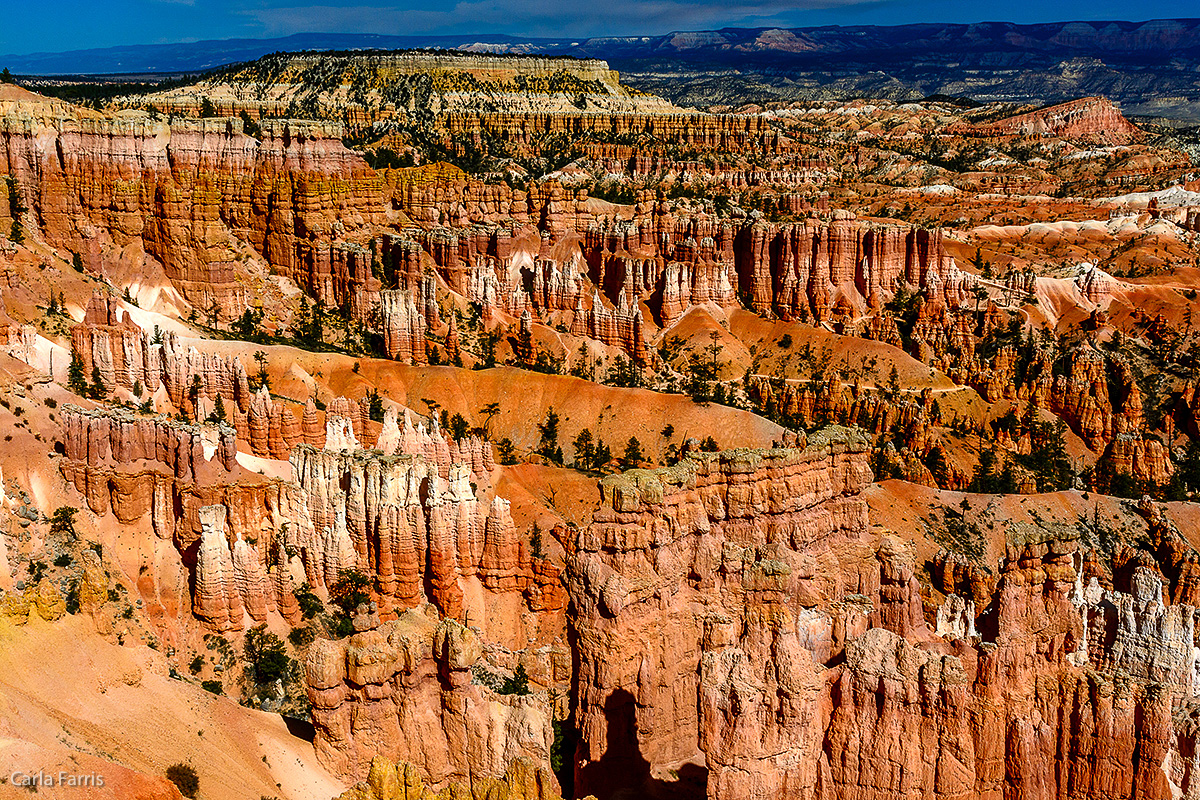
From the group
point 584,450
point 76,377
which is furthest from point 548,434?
point 76,377

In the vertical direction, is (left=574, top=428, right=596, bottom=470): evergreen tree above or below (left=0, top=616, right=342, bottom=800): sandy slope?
below

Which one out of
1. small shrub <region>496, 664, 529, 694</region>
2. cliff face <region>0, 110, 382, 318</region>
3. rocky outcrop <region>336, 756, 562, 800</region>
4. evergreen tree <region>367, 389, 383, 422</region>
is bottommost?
small shrub <region>496, 664, 529, 694</region>

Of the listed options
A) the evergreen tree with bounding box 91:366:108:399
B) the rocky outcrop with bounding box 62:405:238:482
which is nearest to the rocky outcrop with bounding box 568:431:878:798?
the rocky outcrop with bounding box 62:405:238:482

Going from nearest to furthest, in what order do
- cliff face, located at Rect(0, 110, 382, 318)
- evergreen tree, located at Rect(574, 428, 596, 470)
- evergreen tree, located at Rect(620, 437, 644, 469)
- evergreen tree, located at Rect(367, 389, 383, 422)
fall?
evergreen tree, located at Rect(367, 389, 383, 422)
evergreen tree, located at Rect(574, 428, 596, 470)
evergreen tree, located at Rect(620, 437, 644, 469)
cliff face, located at Rect(0, 110, 382, 318)

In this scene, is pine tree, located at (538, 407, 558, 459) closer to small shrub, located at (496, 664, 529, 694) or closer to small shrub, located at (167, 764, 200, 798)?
small shrub, located at (496, 664, 529, 694)

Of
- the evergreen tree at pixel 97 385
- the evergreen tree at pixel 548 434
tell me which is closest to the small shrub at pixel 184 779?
the evergreen tree at pixel 97 385

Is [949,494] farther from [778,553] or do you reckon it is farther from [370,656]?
[370,656]
